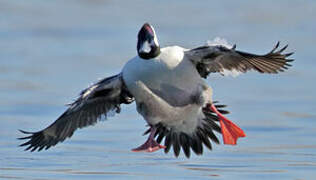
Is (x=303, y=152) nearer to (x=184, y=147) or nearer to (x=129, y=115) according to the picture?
(x=184, y=147)

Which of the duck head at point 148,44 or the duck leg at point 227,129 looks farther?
the duck leg at point 227,129

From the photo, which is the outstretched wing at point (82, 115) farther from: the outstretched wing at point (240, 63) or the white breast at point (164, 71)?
the outstretched wing at point (240, 63)

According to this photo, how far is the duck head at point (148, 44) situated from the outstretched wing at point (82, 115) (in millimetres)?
666

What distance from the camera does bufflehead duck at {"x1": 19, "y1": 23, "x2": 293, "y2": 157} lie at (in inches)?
487

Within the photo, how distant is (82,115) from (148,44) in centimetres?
133

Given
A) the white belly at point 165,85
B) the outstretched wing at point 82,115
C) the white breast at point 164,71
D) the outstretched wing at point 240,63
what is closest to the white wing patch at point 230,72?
the outstretched wing at point 240,63

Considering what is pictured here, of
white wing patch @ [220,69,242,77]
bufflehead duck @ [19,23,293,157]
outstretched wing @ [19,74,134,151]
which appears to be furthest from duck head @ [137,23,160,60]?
white wing patch @ [220,69,242,77]

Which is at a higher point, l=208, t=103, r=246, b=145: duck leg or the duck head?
the duck head

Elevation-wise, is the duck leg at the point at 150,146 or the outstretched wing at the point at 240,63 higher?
the outstretched wing at the point at 240,63

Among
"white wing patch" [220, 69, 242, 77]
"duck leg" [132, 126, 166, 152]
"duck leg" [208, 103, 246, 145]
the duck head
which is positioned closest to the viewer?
the duck head

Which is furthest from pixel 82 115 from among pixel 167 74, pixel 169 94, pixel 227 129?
pixel 227 129

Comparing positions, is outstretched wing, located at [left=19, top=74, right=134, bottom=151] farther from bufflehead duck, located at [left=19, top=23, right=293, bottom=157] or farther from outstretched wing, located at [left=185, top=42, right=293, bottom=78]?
outstretched wing, located at [left=185, top=42, right=293, bottom=78]

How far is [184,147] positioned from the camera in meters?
13.1

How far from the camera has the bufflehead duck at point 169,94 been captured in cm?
1236
